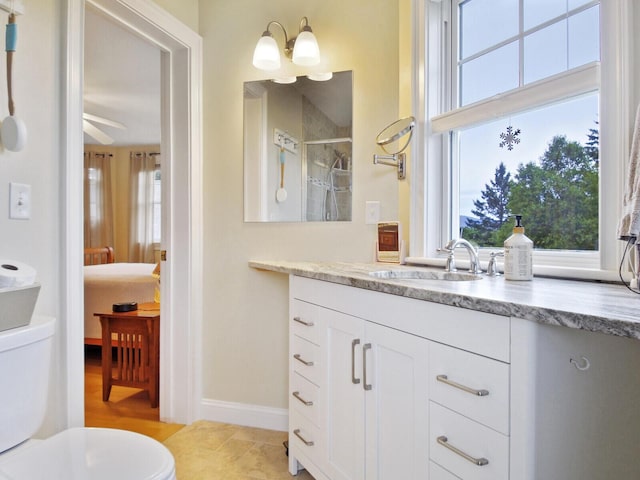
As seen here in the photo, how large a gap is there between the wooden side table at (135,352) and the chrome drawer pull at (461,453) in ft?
6.56

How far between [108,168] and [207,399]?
5.49m

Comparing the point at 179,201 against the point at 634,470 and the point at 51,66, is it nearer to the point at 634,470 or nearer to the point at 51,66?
the point at 51,66

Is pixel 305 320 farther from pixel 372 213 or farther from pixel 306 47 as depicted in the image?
pixel 306 47

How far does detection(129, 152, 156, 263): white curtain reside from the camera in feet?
22.1

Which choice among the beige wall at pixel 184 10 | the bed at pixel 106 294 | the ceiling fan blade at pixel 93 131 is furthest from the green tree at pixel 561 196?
the ceiling fan blade at pixel 93 131

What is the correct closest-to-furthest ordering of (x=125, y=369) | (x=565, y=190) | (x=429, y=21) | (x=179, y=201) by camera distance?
(x=565, y=190), (x=429, y=21), (x=179, y=201), (x=125, y=369)

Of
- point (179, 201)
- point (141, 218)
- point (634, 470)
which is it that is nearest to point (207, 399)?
point (179, 201)

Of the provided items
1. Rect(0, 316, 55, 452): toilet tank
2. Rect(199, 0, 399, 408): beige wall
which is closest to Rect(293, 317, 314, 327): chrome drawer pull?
Rect(199, 0, 399, 408): beige wall

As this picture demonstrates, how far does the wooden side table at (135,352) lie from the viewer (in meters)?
2.58

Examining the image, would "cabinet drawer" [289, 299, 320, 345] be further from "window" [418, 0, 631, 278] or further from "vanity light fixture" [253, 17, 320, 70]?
"vanity light fixture" [253, 17, 320, 70]

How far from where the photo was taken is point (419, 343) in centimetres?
115

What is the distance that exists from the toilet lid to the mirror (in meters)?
1.30

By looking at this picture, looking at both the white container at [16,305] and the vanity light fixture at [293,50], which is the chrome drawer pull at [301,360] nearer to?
the white container at [16,305]

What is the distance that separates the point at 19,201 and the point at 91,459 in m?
0.83
